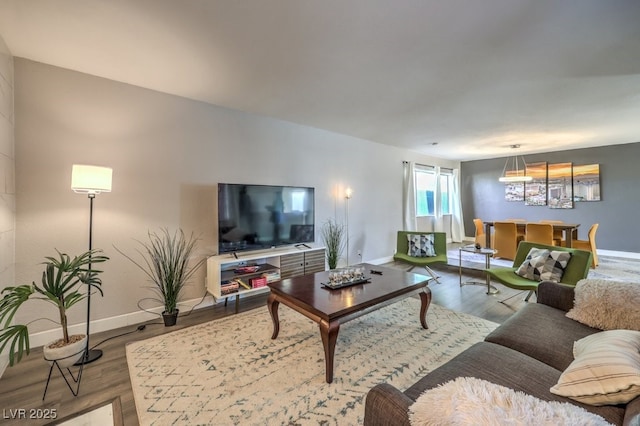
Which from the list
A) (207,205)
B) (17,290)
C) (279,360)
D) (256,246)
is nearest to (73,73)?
(207,205)

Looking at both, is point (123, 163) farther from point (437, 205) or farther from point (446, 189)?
point (446, 189)

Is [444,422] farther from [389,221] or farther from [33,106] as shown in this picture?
[389,221]

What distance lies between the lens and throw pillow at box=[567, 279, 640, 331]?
1.56 m

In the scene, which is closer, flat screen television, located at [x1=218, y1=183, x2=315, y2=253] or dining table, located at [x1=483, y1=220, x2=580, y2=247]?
flat screen television, located at [x1=218, y1=183, x2=315, y2=253]

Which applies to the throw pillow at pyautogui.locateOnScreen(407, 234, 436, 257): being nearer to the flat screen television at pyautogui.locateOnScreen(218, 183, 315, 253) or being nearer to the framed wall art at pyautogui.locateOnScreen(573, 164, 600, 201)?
the flat screen television at pyautogui.locateOnScreen(218, 183, 315, 253)

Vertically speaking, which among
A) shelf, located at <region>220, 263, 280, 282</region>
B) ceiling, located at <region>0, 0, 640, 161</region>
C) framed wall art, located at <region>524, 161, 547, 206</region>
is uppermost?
ceiling, located at <region>0, 0, 640, 161</region>

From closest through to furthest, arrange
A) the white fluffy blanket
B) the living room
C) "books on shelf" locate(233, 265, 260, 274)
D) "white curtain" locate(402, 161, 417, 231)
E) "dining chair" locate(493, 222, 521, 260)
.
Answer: the white fluffy blanket < the living room < "books on shelf" locate(233, 265, 260, 274) < "dining chair" locate(493, 222, 521, 260) < "white curtain" locate(402, 161, 417, 231)

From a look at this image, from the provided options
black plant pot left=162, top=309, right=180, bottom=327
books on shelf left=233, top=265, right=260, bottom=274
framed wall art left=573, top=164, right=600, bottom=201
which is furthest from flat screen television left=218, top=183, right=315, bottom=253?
framed wall art left=573, top=164, right=600, bottom=201

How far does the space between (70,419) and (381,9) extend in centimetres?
319

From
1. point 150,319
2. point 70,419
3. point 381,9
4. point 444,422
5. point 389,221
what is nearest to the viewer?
point 444,422

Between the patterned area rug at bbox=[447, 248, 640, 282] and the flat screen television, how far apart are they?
331 cm

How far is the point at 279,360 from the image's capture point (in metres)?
2.06

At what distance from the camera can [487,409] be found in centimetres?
72

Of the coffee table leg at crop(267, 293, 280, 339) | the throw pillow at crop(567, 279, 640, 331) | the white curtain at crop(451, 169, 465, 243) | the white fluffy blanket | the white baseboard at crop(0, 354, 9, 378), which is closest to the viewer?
the white fluffy blanket
